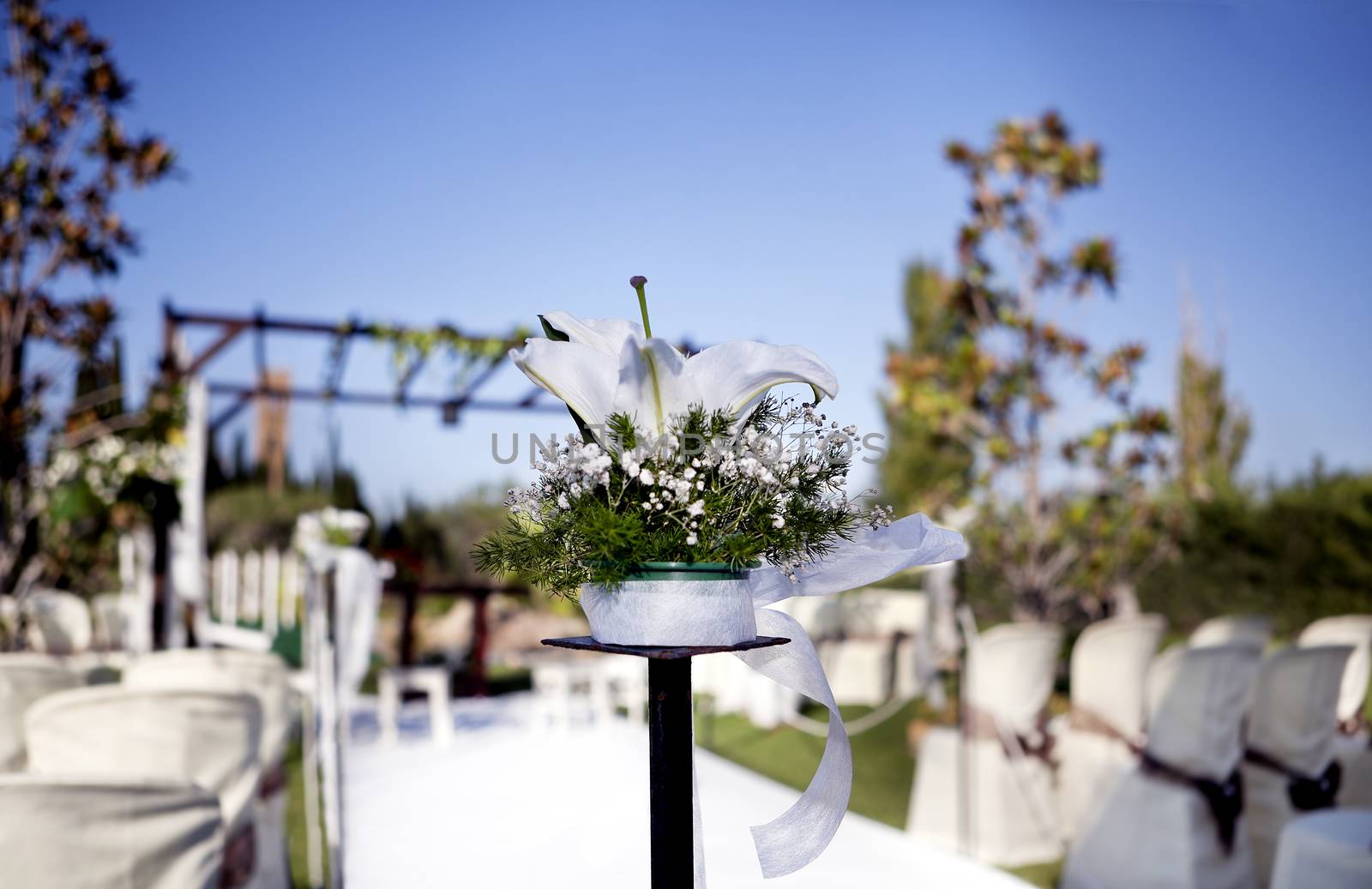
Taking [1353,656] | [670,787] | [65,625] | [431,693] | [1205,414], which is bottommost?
[431,693]

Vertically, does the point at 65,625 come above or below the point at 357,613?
below

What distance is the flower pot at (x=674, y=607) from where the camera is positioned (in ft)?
2.89

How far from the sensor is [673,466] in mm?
905

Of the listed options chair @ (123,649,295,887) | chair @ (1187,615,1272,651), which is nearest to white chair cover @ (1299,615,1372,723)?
chair @ (1187,615,1272,651)

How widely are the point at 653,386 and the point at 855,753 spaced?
21.2ft

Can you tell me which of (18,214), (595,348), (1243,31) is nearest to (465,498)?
(18,214)

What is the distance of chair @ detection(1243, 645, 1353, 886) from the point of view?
11.0 ft

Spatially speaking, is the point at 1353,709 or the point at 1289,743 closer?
the point at 1289,743

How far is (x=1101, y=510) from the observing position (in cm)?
711

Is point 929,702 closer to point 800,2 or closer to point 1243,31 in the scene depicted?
point 800,2

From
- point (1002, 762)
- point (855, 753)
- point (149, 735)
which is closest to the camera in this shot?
point (149, 735)

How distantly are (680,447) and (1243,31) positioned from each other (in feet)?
40.1

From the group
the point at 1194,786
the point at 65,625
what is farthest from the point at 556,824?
the point at 65,625

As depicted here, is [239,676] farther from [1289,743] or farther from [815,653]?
[1289,743]
